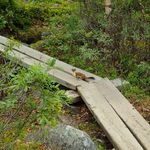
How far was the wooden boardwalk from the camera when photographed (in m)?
4.57

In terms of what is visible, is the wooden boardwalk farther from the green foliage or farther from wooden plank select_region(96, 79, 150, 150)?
the green foliage

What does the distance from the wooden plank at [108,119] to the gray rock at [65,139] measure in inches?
19.3

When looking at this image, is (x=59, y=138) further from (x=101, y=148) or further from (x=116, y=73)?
(x=116, y=73)

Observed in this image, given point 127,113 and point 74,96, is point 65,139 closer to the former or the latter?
point 127,113

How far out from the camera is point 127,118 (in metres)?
5.12

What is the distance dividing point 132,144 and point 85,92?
5.12 ft

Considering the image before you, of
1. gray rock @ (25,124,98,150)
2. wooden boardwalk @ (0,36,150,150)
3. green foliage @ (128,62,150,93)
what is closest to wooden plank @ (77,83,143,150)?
wooden boardwalk @ (0,36,150,150)

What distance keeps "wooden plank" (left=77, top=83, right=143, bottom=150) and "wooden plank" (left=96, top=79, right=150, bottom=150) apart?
102 millimetres

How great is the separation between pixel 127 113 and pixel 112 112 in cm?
26

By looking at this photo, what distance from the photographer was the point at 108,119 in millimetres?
5012

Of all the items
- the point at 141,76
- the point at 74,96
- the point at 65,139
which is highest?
the point at 65,139

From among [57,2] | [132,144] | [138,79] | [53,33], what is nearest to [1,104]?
[132,144]

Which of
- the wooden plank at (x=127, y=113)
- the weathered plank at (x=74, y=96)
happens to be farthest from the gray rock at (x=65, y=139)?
the weathered plank at (x=74, y=96)

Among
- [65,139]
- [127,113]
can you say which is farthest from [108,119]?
A: [65,139]
